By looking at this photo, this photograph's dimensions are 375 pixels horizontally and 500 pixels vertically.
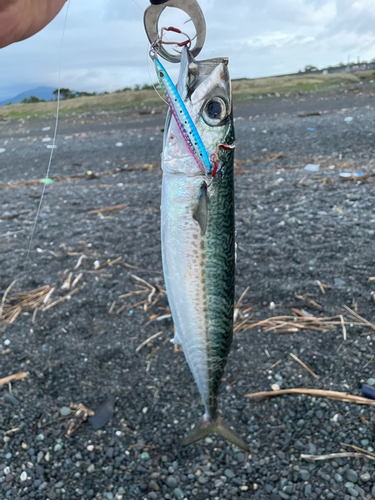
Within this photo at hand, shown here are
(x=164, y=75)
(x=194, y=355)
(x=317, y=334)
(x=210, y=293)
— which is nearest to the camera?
(x=164, y=75)

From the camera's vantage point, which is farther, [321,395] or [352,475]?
[321,395]

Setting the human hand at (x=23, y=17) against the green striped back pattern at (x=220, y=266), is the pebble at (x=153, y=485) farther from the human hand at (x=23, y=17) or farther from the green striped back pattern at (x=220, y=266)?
the human hand at (x=23, y=17)

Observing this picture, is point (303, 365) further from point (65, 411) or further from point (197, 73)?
point (197, 73)

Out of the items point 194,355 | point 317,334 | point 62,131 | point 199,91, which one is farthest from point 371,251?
point 62,131

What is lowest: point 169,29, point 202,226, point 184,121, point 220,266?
point 220,266

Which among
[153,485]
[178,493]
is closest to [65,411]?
[153,485]

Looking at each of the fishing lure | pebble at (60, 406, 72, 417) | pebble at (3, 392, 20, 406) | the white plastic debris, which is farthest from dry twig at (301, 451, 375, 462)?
the white plastic debris

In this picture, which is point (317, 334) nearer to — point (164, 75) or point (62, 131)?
point (164, 75)
